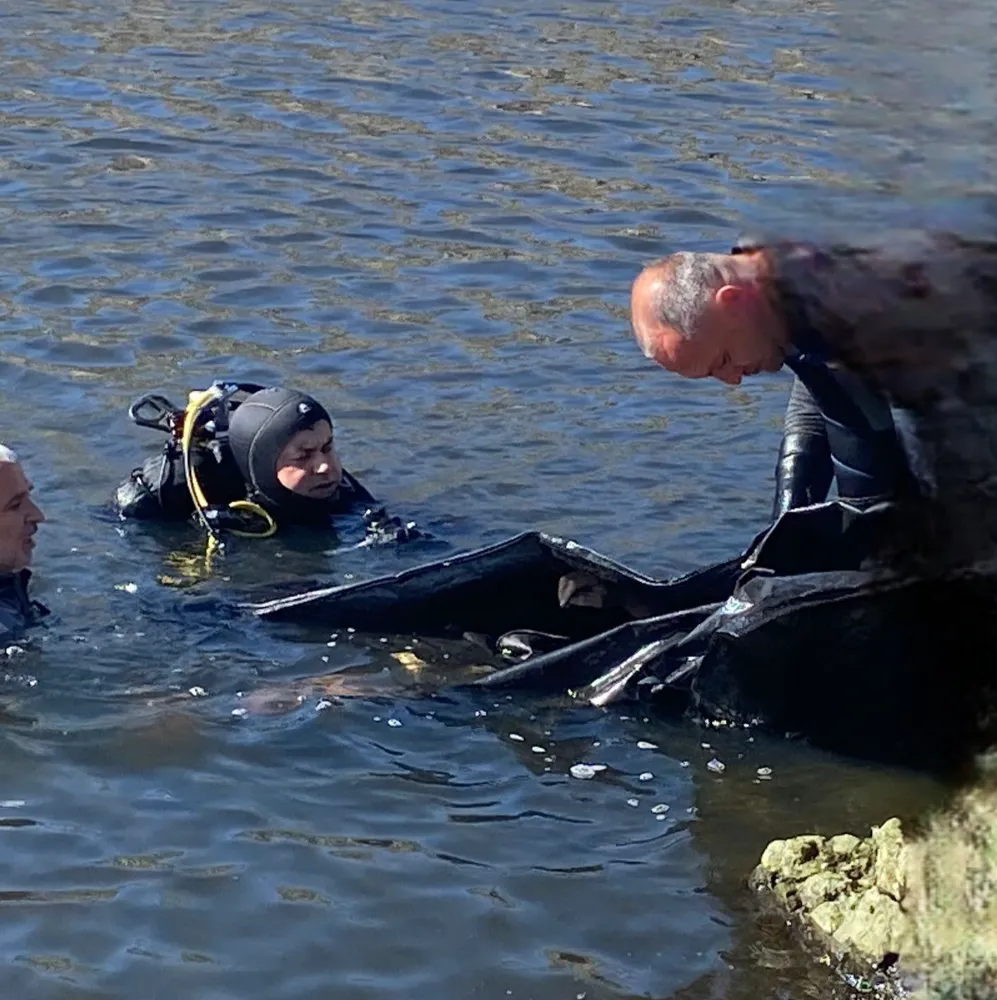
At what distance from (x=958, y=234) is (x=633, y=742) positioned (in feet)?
8.90

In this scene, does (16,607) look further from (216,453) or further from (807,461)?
(807,461)

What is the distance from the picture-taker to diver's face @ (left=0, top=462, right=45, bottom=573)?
6.43 meters

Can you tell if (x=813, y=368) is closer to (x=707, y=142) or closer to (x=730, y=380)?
(x=730, y=380)

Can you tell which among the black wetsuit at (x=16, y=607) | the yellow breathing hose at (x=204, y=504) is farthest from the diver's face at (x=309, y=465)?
the black wetsuit at (x=16, y=607)

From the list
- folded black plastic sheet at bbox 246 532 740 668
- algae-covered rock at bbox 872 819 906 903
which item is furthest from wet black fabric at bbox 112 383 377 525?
algae-covered rock at bbox 872 819 906 903

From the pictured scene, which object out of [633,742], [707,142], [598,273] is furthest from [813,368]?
[707,142]

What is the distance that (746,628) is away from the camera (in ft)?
17.1

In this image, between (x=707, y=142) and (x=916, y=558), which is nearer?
(x=916, y=558)

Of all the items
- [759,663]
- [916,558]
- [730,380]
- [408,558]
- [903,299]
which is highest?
[903,299]

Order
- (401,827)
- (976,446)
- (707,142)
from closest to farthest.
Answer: (976,446) → (401,827) → (707,142)

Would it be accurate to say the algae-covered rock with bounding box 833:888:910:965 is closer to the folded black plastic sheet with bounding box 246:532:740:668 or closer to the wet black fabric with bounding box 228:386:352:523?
the folded black plastic sheet with bounding box 246:532:740:668

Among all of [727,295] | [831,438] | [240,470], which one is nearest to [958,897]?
[727,295]

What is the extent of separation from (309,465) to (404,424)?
1.15m

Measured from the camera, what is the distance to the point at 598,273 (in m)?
10.6
